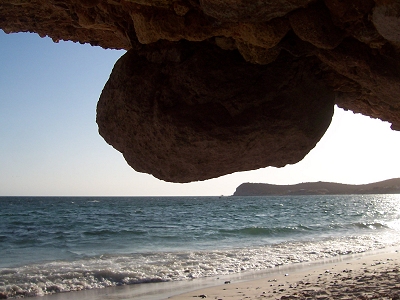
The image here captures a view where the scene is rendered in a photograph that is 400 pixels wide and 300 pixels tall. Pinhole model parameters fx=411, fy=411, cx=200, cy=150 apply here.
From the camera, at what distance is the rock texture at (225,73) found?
329cm

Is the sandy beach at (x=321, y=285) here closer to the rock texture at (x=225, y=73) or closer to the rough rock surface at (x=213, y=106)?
the rock texture at (x=225, y=73)

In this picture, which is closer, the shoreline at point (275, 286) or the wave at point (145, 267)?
the shoreline at point (275, 286)

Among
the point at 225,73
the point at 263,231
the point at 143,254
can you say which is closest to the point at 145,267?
the point at 143,254

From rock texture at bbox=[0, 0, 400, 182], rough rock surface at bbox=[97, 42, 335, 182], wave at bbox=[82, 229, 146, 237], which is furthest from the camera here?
wave at bbox=[82, 229, 146, 237]

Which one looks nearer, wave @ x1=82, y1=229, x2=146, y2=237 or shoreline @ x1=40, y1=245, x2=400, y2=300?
shoreline @ x1=40, y1=245, x2=400, y2=300

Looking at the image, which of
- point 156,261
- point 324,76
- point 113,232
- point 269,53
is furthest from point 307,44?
point 113,232

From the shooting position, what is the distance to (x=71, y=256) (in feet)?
37.3

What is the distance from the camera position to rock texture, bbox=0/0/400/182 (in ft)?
10.8

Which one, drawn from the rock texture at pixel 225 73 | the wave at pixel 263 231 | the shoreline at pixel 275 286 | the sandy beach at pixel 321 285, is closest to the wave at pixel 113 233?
the wave at pixel 263 231

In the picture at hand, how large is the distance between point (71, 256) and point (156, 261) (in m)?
2.89

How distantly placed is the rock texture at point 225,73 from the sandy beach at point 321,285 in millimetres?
2135

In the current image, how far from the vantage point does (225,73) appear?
3.96m

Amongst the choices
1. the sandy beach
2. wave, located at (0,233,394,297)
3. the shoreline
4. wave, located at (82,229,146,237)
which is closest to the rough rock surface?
the sandy beach

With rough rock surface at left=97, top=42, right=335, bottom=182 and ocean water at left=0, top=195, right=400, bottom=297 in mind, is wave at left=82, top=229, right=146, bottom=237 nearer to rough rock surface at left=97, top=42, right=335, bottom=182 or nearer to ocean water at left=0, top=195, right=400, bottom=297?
ocean water at left=0, top=195, right=400, bottom=297
